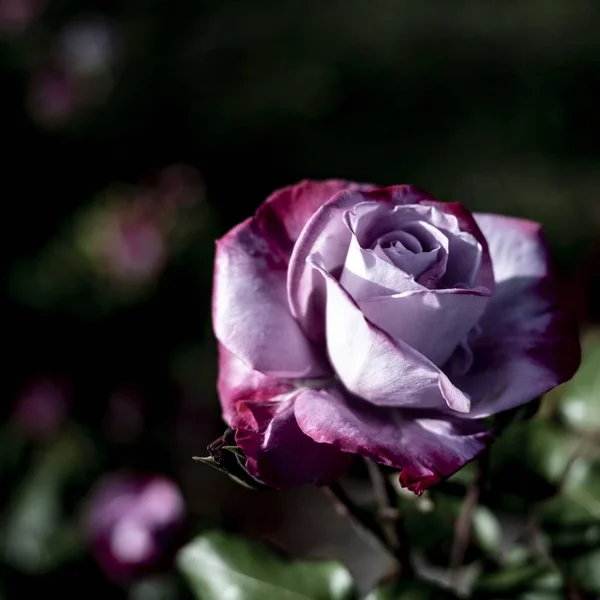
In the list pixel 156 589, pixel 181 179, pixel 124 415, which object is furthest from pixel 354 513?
pixel 181 179

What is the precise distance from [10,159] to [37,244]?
0.28m

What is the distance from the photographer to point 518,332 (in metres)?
0.45

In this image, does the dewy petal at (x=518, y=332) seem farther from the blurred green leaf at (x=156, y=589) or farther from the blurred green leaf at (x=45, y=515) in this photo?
the blurred green leaf at (x=45, y=515)

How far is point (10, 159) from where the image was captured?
2051mm

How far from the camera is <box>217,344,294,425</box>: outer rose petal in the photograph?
45 cm

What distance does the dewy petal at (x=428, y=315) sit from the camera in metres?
0.40

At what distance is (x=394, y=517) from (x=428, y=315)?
15cm

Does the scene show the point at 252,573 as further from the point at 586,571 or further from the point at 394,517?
the point at 586,571

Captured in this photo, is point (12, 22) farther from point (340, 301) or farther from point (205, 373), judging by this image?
point (340, 301)

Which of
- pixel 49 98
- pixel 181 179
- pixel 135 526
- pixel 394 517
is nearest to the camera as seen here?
pixel 394 517

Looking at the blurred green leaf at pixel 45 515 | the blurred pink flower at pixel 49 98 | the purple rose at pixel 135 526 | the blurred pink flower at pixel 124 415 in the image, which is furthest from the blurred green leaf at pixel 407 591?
the blurred pink flower at pixel 49 98

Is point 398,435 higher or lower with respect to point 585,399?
higher

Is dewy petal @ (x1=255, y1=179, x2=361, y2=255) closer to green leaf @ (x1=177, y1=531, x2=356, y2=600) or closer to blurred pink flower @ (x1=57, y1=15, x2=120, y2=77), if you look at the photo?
A: green leaf @ (x1=177, y1=531, x2=356, y2=600)

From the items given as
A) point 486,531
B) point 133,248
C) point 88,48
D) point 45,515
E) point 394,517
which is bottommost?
point 45,515
